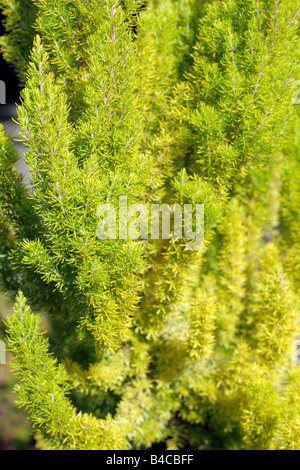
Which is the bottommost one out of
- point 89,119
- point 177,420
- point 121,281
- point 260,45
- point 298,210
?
point 177,420

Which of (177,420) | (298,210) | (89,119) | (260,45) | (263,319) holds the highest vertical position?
(260,45)

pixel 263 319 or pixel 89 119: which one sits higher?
pixel 89 119

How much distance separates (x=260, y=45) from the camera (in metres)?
0.57

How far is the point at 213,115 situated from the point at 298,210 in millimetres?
450

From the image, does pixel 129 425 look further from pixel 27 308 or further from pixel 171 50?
pixel 171 50

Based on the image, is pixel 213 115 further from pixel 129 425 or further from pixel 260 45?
pixel 129 425

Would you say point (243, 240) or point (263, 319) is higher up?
point (243, 240)

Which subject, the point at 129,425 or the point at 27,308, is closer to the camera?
the point at 27,308
